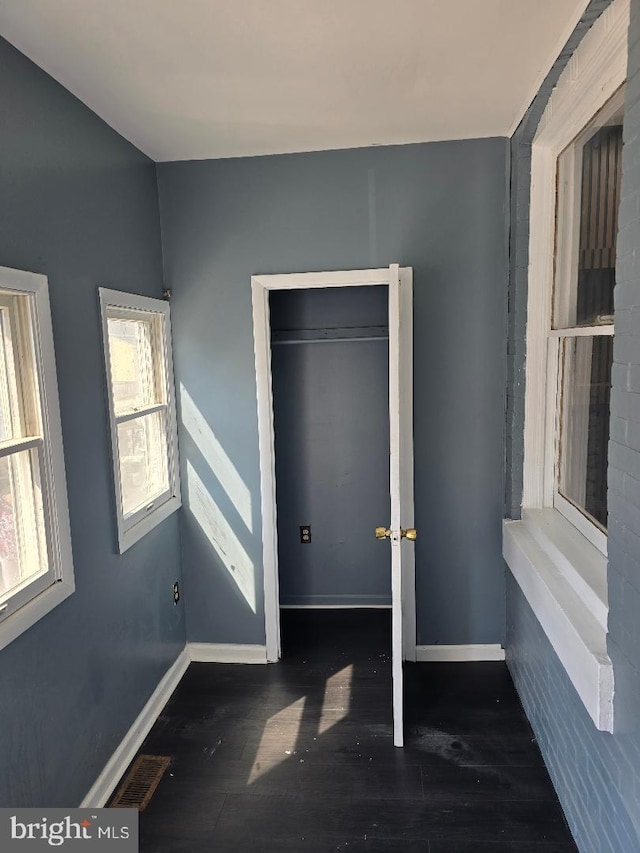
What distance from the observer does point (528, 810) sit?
216cm

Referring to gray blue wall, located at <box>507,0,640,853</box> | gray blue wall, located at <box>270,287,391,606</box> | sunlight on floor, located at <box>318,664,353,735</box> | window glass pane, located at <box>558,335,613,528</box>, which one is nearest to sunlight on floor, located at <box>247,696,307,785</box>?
sunlight on floor, located at <box>318,664,353,735</box>

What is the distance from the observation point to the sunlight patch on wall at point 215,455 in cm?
316

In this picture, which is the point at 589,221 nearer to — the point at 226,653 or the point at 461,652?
the point at 461,652

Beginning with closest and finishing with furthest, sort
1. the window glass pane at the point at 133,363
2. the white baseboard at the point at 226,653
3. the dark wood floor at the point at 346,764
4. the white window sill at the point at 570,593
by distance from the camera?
the white window sill at the point at 570,593 → the dark wood floor at the point at 346,764 → the window glass pane at the point at 133,363 → the white baseboard at the point at 226,653

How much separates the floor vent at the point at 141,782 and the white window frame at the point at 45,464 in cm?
91

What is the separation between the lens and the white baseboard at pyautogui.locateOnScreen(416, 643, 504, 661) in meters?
3.18

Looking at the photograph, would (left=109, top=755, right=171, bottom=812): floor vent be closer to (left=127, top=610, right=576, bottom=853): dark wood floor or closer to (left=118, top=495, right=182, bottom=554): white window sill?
(left=127, top=610, right=576, bottom=853): dark wood floor

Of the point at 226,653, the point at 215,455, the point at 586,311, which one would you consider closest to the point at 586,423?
the point at 586,311

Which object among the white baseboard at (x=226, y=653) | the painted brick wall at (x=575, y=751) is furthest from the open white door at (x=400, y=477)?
the white baseboard at (x=226, y=653)

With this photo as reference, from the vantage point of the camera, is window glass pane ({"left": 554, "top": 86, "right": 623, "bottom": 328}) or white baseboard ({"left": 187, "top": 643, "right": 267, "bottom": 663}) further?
white baseboard ({"left": 187, "top": 643, "right": 267, "bottom": 663})

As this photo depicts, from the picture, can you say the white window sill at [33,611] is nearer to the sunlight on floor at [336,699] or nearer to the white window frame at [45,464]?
the white window frame at [45,464]

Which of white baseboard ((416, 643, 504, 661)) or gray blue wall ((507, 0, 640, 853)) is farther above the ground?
gray blue wall ((507, 0, 640, 853))

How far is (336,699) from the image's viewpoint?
2.87 m

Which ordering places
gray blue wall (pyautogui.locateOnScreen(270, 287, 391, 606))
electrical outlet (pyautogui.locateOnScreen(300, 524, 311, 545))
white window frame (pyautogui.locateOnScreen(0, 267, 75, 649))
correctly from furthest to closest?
electrical outlet (pyautogui.locateOnScreen(300, 524, 311, 545)) → gray blue wall (pyautogui.locateOnScreen(270, 287, 391, 606)) → white window frame (pyautogui.locateOnScreen(0, 267, 75, 649))
